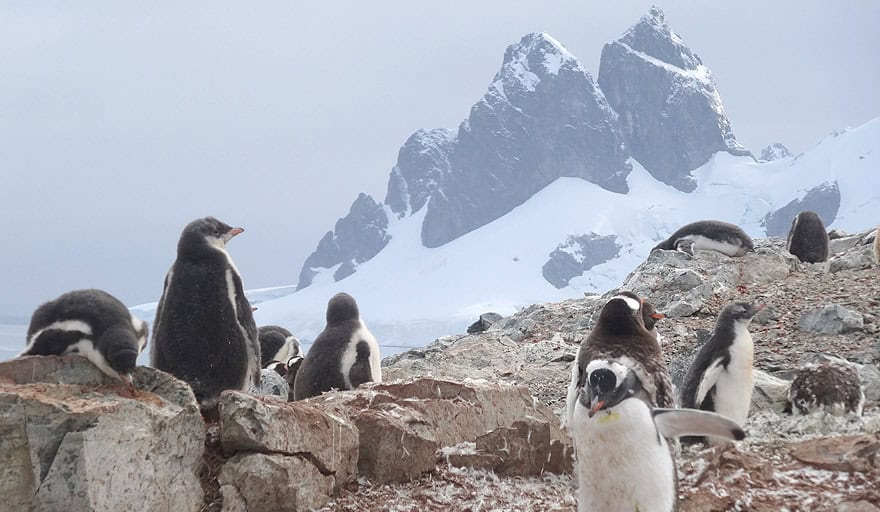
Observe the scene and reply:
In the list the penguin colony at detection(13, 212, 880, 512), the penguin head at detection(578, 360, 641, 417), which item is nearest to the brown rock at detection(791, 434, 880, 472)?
the penguin colony at detection(13, 212, 880, 512)

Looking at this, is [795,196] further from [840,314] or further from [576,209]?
[840,314]

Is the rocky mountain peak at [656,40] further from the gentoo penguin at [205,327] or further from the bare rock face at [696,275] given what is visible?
the gentoo penguin at [205,327]

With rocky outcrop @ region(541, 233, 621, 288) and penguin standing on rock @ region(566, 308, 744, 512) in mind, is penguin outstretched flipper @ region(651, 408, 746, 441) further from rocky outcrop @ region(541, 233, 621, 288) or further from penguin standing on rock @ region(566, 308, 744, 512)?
rocky outcrop @ region(541, 233, 621, 288)

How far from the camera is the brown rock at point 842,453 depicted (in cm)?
444

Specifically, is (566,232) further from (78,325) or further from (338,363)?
(78,325)

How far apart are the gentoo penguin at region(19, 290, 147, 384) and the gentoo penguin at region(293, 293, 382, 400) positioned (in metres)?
2.74

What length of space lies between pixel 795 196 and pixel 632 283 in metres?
139

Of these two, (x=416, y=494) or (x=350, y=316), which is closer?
(x=416, y=494)

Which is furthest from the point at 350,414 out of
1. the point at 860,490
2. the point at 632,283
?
the point at 632,283

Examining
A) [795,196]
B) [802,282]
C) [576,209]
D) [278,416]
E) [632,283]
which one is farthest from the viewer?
[576,209]

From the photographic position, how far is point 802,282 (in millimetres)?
12000

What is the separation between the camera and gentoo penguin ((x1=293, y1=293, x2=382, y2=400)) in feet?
26.7

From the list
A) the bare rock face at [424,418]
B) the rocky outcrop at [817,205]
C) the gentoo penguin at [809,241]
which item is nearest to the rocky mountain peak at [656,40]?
the rocky outcrop at [817,205]

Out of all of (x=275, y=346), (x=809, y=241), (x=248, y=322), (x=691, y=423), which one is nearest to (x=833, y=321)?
(x=691, y=423)
